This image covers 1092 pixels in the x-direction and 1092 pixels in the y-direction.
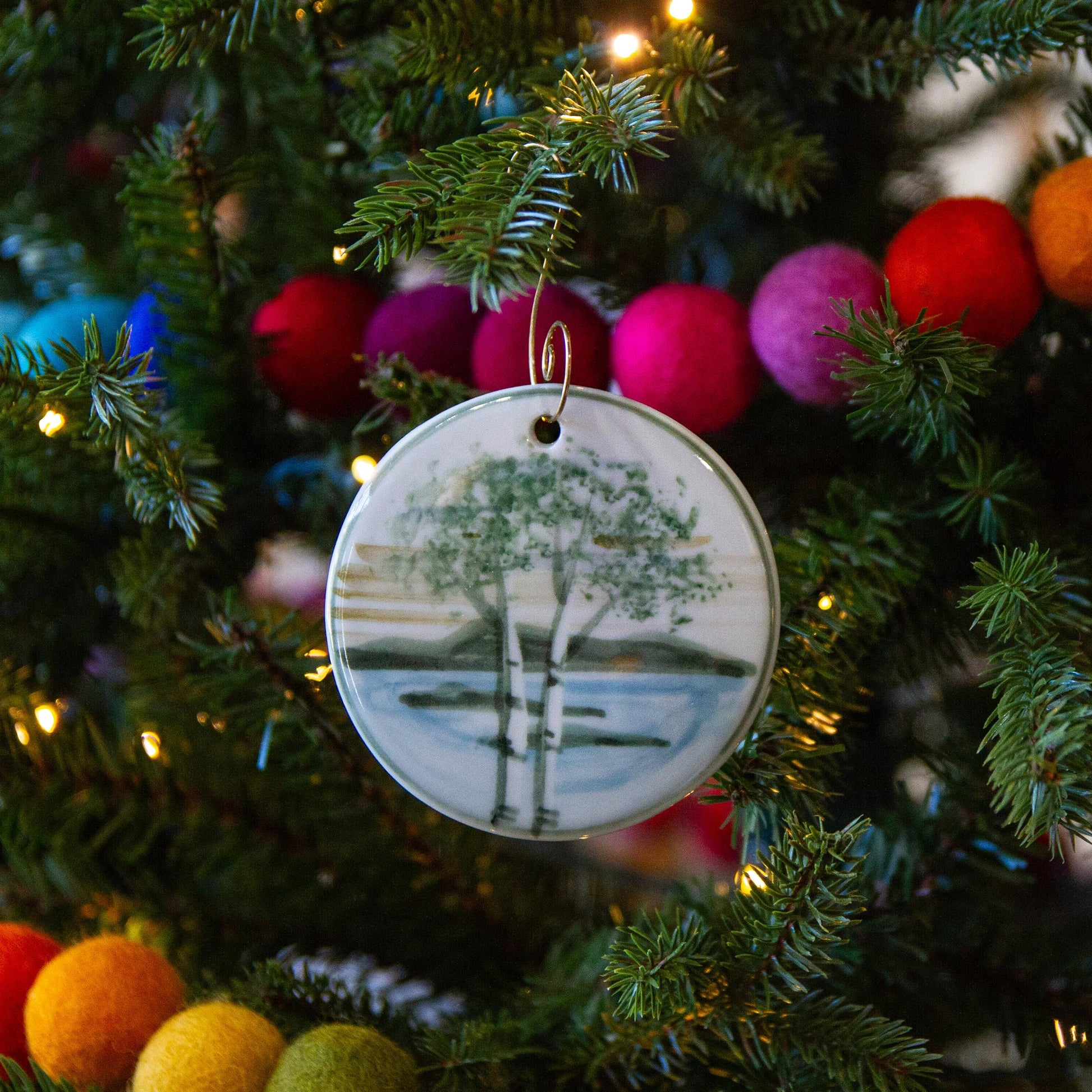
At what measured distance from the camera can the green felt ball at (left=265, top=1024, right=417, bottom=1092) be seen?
0.33 metres

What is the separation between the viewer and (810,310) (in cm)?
39

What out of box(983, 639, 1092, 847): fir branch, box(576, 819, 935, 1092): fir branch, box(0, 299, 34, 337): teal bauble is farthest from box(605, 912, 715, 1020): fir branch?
box(0, 299, 34, 337): teal bauble

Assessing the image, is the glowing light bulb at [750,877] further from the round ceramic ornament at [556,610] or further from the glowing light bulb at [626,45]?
the glowing light bulb at [626,45]

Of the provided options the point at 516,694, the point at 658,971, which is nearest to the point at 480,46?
the point at 516,694

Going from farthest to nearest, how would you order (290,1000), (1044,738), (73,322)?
(73,322) → (290,1000) → (1044,738)

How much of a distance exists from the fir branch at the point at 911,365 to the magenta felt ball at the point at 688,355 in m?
0.05

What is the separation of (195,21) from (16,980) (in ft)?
1.31

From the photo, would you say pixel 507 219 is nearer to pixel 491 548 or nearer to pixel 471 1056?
pixel 491 548

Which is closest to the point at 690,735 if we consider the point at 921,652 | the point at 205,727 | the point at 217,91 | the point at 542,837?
the point at 542,837

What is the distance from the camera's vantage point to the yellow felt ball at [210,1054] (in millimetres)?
342

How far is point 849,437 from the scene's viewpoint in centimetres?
50

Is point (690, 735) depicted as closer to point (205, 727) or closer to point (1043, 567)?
point (1043, 567)

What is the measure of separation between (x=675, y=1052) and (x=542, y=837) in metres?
0.10

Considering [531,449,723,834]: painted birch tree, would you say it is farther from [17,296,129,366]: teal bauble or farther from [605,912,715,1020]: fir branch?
[17,296,129,366]: teal bauble
